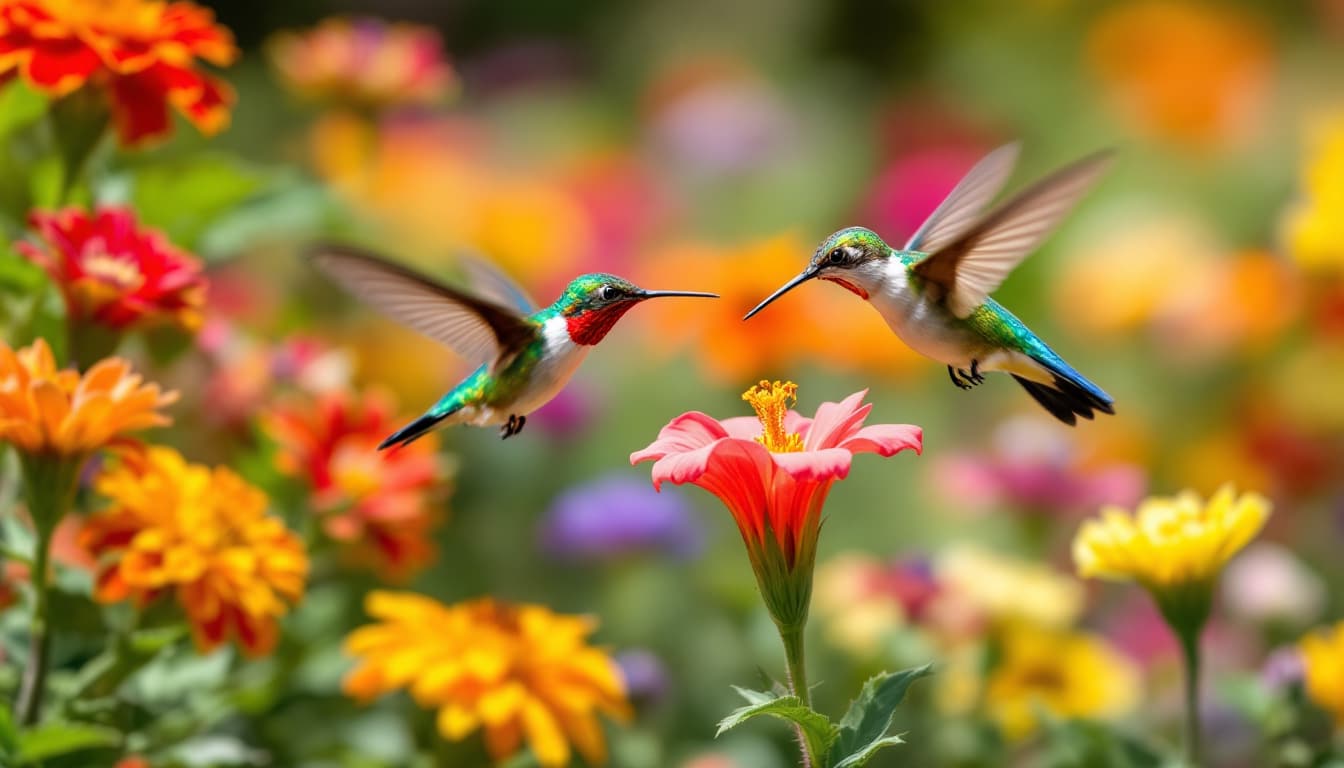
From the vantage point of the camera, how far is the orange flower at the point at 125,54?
0.88 metres

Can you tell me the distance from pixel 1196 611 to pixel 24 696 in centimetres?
71

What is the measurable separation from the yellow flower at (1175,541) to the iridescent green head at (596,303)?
1.07ft

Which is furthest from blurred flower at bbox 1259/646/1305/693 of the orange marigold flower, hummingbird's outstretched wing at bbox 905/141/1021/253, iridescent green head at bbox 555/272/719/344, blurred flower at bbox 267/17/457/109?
blurred flower at bbox 267/17/457/109

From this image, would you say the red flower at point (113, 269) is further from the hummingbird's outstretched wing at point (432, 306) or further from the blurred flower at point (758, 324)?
the blurred flower at point (758, 324)

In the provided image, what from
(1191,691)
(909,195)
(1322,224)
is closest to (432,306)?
(1191,691)

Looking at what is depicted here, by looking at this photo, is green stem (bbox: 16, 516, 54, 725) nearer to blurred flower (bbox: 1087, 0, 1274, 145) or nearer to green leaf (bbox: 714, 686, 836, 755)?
green leaf (bbox: 714, 686, 836, 755)

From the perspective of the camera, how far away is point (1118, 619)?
1829 millimetres

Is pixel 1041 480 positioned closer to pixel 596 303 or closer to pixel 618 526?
pixel 618 526

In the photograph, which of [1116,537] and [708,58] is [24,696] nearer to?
[1116,537]

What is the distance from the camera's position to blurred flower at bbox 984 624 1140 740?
1.25 m

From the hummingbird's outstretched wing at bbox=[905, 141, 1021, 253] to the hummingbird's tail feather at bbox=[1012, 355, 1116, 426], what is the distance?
0.09 metres

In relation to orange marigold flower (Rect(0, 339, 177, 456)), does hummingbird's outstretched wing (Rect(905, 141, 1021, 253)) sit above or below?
above

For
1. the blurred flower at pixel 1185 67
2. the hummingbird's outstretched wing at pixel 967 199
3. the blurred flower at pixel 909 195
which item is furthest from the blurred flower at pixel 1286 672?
the blurred flower at pixel 1185 67

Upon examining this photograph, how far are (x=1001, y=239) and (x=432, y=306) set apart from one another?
0.31 meters
